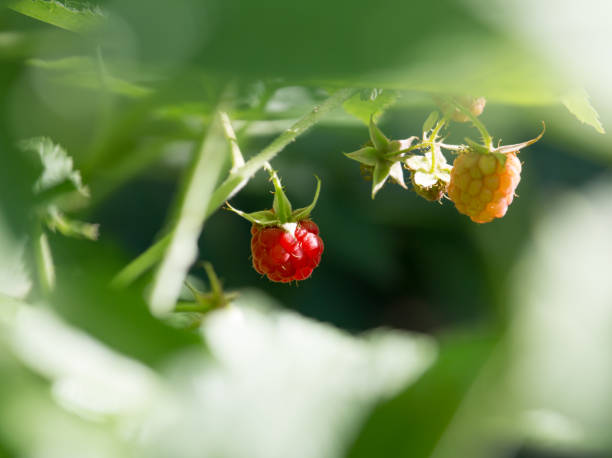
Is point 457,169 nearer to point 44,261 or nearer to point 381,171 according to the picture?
point 381,171

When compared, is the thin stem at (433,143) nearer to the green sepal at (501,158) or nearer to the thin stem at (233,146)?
the green sepal at (501,158)

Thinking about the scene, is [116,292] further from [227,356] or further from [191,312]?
[191,312]

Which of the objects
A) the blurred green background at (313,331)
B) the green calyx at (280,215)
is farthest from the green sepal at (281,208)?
the blurred green background at (313,331)

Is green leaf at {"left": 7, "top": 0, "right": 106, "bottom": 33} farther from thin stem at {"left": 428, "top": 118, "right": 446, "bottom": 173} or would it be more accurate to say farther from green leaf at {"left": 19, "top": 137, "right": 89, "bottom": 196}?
thin stem at {"left": 428, "top": 118, "right": 446, "bottom": 173}

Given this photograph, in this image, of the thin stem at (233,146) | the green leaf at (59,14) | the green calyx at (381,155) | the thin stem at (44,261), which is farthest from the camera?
the green calyx at (381,155)

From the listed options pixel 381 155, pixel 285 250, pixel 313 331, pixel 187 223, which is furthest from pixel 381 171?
pixel 313 331

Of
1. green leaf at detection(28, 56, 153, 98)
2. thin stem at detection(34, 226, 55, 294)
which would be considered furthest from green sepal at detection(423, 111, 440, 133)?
thin stem at detection(34, 226, 55, 294)
